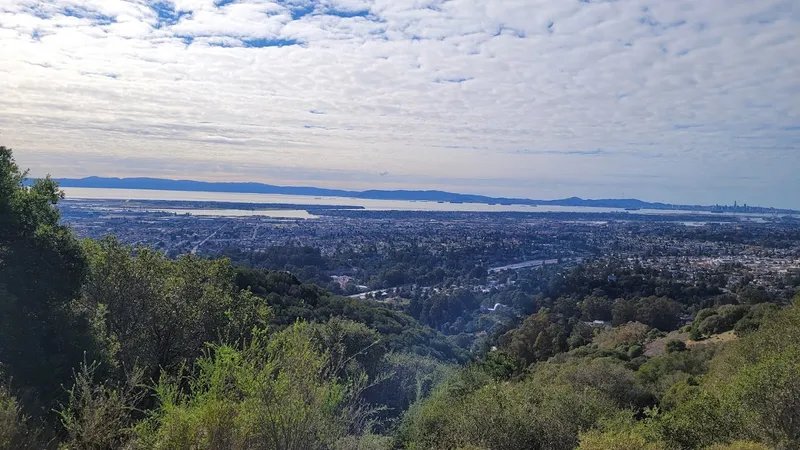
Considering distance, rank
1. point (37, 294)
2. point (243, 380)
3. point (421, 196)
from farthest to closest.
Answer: point (421, 196)
point (37, 294)
point (243, 380)

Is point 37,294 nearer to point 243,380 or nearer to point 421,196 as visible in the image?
point 243,380

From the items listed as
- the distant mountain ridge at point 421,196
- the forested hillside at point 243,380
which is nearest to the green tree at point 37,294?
the forested hillside at point 243,380

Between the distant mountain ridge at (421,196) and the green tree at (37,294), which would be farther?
the distant mountain ridge at (421,196)

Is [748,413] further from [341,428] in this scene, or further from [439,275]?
[439,275]

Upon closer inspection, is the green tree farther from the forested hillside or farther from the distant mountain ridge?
the distant mountain ridge

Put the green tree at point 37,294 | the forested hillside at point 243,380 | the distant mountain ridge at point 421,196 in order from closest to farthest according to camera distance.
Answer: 1. the forested hillside at point 243,380
2. the green tree at point 37,294
3. the distant mountain ridge at point 421,196

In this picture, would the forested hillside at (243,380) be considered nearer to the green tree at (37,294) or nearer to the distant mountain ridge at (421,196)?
the green tree at (37,294)

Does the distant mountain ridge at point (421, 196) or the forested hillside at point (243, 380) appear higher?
the distant mountain ridge at point (421, 196)

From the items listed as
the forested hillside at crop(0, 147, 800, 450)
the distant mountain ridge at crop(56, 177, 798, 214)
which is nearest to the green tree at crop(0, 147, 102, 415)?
the forested hillside at crop(0, 147, 800, 450)

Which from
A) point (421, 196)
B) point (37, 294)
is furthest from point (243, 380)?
point (421, 196)
